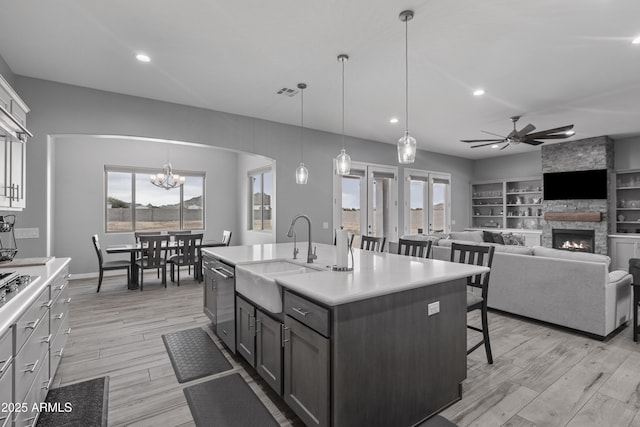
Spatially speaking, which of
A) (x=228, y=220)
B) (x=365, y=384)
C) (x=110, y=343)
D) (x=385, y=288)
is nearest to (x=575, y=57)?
(x=385, y=288)

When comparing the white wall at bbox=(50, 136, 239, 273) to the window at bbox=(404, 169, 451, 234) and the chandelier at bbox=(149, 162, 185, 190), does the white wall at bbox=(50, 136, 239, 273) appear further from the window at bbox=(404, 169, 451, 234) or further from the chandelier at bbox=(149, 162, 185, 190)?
the window at bbox=(404, 169, 451, 234)

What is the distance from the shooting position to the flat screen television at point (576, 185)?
6.73 meters

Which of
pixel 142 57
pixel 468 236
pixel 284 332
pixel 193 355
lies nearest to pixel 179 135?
pixel 142 57

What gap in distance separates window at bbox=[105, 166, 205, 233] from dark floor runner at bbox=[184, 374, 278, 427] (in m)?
5.87

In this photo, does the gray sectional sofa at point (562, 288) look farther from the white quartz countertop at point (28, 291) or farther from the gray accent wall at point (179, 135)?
the white quartz countertop at point (28, 291)

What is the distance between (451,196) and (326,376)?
8.27 m

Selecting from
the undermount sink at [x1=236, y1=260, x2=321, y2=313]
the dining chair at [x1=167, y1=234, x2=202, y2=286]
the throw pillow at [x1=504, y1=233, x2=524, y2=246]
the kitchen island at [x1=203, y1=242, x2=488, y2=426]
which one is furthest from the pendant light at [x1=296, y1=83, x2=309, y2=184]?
the throw pillow at [x1=504, y1=233, x2=524, y2=246]

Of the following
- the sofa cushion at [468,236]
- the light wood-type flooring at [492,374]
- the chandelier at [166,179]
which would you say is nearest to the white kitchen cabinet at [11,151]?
the light wood-type flooring at [492,374]

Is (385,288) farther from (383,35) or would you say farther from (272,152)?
(272,152)

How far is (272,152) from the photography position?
5.62 meters

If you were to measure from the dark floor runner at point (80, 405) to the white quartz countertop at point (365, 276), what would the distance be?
1326mm

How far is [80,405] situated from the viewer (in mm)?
2180

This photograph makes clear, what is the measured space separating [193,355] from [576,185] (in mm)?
8346

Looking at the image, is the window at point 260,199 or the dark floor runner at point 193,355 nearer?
the dark floor runner at point 193,355
